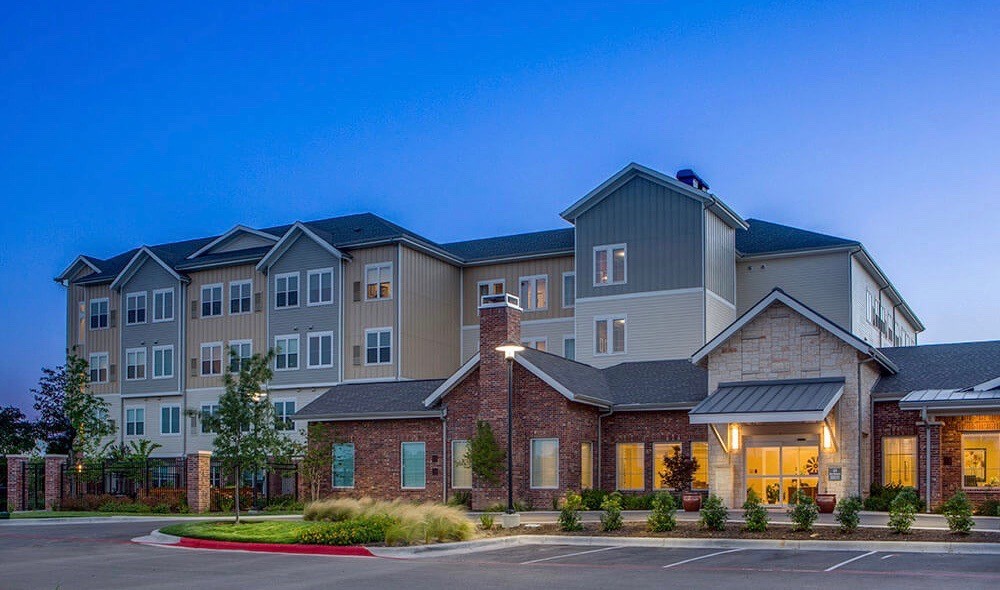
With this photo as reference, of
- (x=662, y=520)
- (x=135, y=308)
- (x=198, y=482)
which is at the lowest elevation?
(x=198, y=482)

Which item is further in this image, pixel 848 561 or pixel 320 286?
pixel 320 286

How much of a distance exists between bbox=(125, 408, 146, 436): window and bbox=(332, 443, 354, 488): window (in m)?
22.7

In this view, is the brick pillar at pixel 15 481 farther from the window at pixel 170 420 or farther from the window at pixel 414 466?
the window at pixel 414 466

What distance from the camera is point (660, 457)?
119 ft

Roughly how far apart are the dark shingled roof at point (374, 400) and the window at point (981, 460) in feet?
59.5

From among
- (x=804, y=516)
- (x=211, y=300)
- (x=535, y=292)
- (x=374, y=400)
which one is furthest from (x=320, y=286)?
(x=804, y=516)

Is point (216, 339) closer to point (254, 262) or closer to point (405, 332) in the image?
point (254, 262)

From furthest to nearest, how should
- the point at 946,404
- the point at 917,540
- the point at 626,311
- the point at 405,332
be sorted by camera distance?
the point at 405,332 → the point at 626,311 → the point at 946,404 → the point at 917,540

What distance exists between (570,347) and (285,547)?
3016 centimetres

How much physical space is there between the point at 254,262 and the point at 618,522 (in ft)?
114

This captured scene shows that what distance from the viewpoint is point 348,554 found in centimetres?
2248

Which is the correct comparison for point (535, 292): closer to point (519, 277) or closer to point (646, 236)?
point (519, 277)

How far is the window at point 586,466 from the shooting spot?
36031 millimetres

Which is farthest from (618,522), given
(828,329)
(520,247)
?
(520,247)
